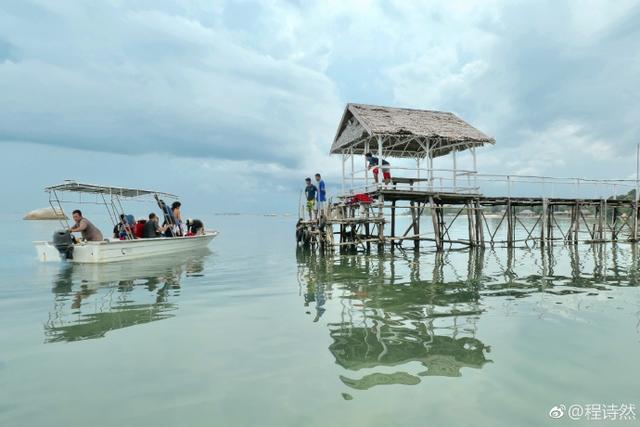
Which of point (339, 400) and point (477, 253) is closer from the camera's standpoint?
point (339, 400)

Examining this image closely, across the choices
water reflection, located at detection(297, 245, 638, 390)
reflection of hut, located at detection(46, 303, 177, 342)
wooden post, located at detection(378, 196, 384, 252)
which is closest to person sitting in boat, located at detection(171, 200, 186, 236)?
water reflection, located at detection(297, 245, 638, 390)

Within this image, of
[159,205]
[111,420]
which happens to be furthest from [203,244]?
[111,420]

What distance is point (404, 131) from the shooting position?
58.0ft

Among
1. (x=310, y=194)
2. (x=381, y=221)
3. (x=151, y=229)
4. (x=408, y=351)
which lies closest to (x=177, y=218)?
(x=151, y=229)

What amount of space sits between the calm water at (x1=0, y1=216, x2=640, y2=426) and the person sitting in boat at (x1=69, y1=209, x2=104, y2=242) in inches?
124

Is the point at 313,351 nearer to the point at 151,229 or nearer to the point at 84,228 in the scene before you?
the point at 84,228

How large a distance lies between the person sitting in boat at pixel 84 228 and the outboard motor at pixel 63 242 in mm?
289

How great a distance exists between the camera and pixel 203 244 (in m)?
20.5

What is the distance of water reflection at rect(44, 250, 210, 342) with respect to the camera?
6.98m

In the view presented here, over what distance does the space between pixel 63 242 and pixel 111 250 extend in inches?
58.1

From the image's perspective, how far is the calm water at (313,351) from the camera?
162 inches

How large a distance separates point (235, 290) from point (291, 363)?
17.1 ft

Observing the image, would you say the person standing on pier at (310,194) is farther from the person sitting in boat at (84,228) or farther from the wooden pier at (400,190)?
the person sitting in boat at (84,228)

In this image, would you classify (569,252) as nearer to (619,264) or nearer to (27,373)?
(619,264)
